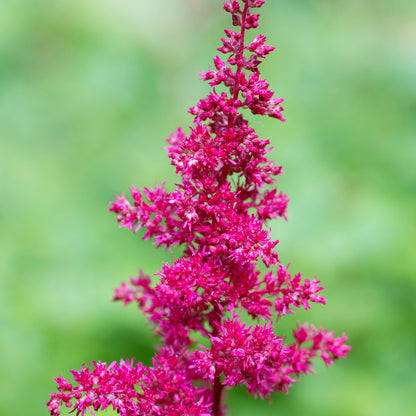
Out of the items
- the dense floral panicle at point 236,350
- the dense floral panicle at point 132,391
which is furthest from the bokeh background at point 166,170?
the dense floral panicle at point 236,350

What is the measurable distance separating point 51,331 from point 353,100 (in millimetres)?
5107

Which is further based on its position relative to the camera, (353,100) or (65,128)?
(353,100)

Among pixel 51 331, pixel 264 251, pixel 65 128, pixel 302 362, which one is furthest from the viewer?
pixel 65 128

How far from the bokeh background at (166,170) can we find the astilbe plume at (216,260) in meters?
2.31

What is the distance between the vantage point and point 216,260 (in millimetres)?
2189

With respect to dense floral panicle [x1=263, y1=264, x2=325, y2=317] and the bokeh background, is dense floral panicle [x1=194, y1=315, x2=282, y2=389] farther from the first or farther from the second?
the bokeh background

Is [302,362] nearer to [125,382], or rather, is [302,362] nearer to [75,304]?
[125,382]

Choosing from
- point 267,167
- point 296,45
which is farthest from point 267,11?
point 267,167

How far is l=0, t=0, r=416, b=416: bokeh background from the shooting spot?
4707 millimetres

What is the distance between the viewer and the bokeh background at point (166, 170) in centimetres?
471

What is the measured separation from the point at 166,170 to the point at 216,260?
173 inches

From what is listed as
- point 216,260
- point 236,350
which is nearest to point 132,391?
point 236,350

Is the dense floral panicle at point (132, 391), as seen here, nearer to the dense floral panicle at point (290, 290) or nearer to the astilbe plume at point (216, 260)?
the astilbe plume at point (216, 260)

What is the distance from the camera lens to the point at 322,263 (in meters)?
5.45
